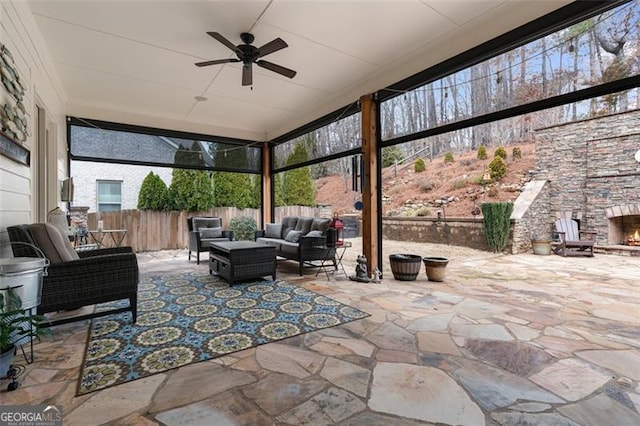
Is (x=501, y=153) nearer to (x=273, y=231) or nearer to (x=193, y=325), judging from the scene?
(x=273, y=231)

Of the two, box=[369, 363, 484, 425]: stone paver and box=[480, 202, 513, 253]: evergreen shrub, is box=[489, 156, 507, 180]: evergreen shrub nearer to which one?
box=[480, 202, 513, 253]: evergreen shrub

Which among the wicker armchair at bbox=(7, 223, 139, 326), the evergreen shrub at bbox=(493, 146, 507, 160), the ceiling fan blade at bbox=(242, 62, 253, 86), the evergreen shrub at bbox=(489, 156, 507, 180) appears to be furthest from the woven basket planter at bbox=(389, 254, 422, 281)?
the evergreen shrub at bbox=(493, 146, 507, 160)

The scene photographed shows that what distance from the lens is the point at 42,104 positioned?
3.95 m

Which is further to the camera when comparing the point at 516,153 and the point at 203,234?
the point at 516,153

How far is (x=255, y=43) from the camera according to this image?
12.1 feet

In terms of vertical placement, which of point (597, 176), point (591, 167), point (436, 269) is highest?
point (591, 167)

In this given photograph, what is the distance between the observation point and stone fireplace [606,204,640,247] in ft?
23.1

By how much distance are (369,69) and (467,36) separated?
1.35m

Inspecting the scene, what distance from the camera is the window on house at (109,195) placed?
902cm

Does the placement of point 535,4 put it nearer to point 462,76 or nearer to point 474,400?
point 462,76

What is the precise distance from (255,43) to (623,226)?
915cm

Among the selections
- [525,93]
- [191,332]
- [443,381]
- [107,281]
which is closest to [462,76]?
[525,93]

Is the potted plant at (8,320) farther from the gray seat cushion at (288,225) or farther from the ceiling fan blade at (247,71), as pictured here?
the gray seat cushion at (288,225)

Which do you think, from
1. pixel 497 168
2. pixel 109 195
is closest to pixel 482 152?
pixel 497 168
